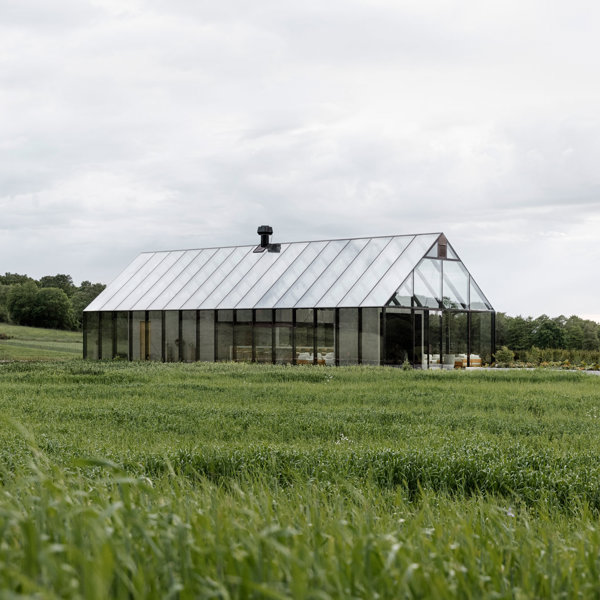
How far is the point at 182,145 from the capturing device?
96.3ft

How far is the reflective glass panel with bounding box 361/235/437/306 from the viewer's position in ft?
89.5

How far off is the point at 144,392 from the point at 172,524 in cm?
1329

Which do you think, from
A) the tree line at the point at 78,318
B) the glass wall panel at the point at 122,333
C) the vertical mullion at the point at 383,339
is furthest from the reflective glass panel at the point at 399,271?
the glass wall panel at the point at 122,333

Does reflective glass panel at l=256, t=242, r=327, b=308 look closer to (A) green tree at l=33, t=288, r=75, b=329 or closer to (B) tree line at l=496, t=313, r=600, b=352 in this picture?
(B) tree line at l=496, t=313, r=600, b=352

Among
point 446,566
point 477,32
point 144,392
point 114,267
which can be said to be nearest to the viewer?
point 446,566

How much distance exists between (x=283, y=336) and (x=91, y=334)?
10802mm

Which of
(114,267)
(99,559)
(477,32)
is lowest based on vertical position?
(99,559)

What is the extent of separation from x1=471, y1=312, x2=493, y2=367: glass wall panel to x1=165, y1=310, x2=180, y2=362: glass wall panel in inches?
511

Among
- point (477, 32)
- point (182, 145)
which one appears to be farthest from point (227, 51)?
point (182, 145)

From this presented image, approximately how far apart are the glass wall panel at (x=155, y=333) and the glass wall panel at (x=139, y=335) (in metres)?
0.39

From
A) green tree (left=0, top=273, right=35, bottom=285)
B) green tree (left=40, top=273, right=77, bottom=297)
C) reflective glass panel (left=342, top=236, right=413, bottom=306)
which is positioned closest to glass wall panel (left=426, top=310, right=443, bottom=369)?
reflective glass panel (left=342, top=236, right=413, bottom=306)

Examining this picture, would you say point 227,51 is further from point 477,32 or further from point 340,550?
point 340,550

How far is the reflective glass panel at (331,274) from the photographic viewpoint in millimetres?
28797

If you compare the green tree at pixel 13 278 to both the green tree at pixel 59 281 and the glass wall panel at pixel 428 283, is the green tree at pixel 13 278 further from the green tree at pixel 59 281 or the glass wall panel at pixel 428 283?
the glass wall panel at pixel 428 283
